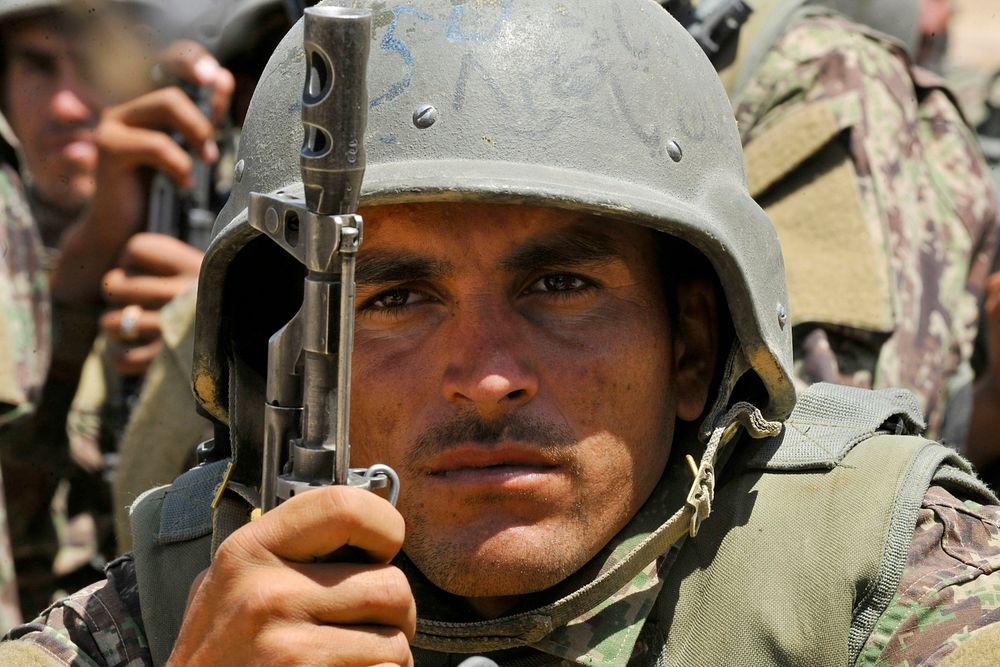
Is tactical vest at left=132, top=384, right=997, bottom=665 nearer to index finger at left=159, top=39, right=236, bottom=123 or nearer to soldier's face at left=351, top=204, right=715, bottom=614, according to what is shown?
soldier's face at left=351, top=204, right=715, bottom=614

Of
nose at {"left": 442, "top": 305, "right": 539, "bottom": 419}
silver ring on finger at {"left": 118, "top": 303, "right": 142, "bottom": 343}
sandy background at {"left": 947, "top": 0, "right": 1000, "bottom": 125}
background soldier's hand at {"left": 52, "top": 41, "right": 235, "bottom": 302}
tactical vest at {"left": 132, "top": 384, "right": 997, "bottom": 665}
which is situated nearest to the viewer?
nose at {"left": 442, "top": 305, "right": 539, "bottom": 419}

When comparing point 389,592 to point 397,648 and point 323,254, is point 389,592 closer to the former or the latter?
point 397,648

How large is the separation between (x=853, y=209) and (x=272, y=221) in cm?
270

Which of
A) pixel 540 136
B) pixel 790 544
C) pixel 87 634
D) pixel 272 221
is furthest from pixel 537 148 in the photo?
pixel 87 634

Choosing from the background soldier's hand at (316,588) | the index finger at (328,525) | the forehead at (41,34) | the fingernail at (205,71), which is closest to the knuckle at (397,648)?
the background soldier's hand at (316,588)

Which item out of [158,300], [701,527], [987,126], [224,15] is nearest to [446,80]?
[701,527]

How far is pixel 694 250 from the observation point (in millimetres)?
3014

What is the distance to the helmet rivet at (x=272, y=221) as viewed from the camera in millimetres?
2184

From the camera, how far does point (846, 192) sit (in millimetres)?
4559

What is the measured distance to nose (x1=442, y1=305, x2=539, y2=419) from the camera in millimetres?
2543

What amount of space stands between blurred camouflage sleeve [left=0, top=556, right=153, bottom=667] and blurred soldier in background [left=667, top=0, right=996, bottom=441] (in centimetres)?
209

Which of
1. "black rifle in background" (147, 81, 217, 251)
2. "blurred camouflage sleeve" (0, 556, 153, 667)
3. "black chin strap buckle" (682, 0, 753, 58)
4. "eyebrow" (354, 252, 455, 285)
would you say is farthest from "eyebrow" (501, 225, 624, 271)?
"black rifle in background" (147, 81, 217, 251)

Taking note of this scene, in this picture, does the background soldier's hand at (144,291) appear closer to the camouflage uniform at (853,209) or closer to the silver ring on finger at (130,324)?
the silver ring on finger at (130,324)

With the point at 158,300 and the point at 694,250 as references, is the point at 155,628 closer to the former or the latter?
the point at 694,250
